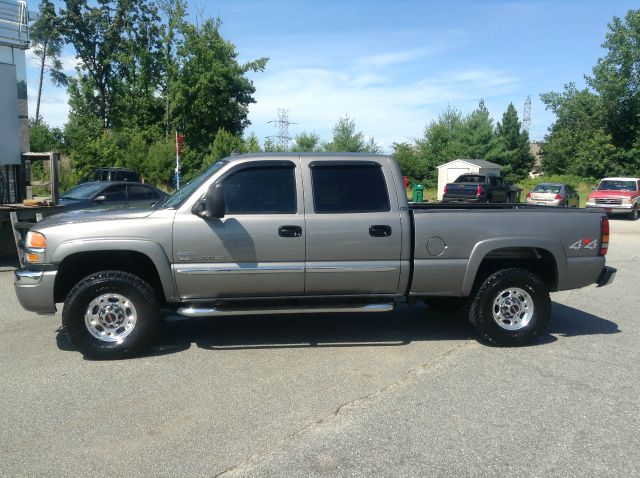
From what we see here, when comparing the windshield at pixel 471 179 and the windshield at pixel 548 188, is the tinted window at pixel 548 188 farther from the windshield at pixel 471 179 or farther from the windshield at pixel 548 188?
the windshield at pixel 471 179

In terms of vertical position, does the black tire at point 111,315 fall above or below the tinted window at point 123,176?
below

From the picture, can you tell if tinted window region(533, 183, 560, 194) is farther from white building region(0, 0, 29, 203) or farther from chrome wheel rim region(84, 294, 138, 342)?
chrome wheel rim region(84, 294, 138, 342)

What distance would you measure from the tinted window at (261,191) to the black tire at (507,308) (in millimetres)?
2205

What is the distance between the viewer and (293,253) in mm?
5480

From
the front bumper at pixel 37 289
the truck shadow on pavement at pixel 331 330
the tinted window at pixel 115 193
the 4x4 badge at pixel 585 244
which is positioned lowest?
the truck shadow on pavement at pixel 331 330

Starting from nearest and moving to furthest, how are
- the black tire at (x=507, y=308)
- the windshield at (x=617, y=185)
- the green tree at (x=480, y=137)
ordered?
the black tire at (x=507, y=308), the windshield at (x=617, y=185), the green tree at (x=480, y=137)

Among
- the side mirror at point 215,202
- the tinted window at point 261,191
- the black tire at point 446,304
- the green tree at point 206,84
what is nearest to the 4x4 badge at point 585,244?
the black tire at point 446,304

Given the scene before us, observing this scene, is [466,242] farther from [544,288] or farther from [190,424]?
[190,424]

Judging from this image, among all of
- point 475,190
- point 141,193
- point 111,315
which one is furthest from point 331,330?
point 475,190

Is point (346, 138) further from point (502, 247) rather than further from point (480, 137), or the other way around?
point (502, 247)

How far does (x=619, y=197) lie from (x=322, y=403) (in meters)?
24.9

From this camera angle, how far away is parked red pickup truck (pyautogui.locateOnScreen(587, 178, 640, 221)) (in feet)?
82.0

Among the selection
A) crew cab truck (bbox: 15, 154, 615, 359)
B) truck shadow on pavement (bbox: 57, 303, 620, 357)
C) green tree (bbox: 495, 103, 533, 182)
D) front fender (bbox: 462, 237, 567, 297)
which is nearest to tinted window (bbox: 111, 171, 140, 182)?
truck shadow on pavement (bbox: 57, 303, 620, 357)

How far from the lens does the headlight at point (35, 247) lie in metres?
5.21
